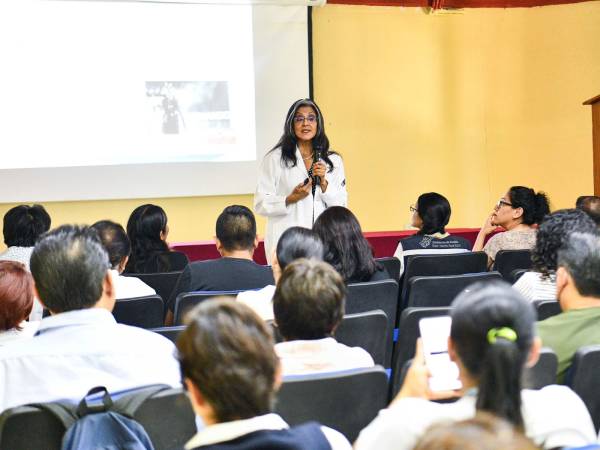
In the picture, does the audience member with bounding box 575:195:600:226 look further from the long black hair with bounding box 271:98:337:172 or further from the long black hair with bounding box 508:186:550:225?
the long black hair with bounding box 271:98:337:172

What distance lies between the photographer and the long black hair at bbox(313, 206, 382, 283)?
3.34 meters

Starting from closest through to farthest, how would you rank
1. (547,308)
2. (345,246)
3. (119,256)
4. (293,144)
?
(547,308)
(345,246)
(119,256)
(293,144)

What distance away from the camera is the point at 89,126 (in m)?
6.66

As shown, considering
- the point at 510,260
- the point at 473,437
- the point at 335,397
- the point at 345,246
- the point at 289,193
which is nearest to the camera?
the point at 473,437

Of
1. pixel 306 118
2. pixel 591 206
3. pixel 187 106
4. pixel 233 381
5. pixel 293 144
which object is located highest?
pixel 187 106

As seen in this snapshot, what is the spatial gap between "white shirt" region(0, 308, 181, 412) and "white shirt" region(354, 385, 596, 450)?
0.64 meters

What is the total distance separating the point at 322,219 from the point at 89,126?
3.83 meters

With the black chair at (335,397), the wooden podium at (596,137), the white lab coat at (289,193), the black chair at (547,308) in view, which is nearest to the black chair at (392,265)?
the white lab coat at (289,193)

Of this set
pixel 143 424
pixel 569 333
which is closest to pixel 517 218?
pixel 569 333

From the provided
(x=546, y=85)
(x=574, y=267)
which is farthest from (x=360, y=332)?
(x=546, y=85)

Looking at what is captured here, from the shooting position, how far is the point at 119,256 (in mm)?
3514

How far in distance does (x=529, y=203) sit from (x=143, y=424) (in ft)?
11.0

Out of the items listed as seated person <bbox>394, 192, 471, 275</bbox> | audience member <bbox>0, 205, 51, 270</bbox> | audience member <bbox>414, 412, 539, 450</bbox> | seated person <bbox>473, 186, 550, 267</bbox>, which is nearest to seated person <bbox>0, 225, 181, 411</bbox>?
audience member <bbox>414, 412, 539, 450</bbox>

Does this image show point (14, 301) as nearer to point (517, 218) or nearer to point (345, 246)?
point (345, 246)
